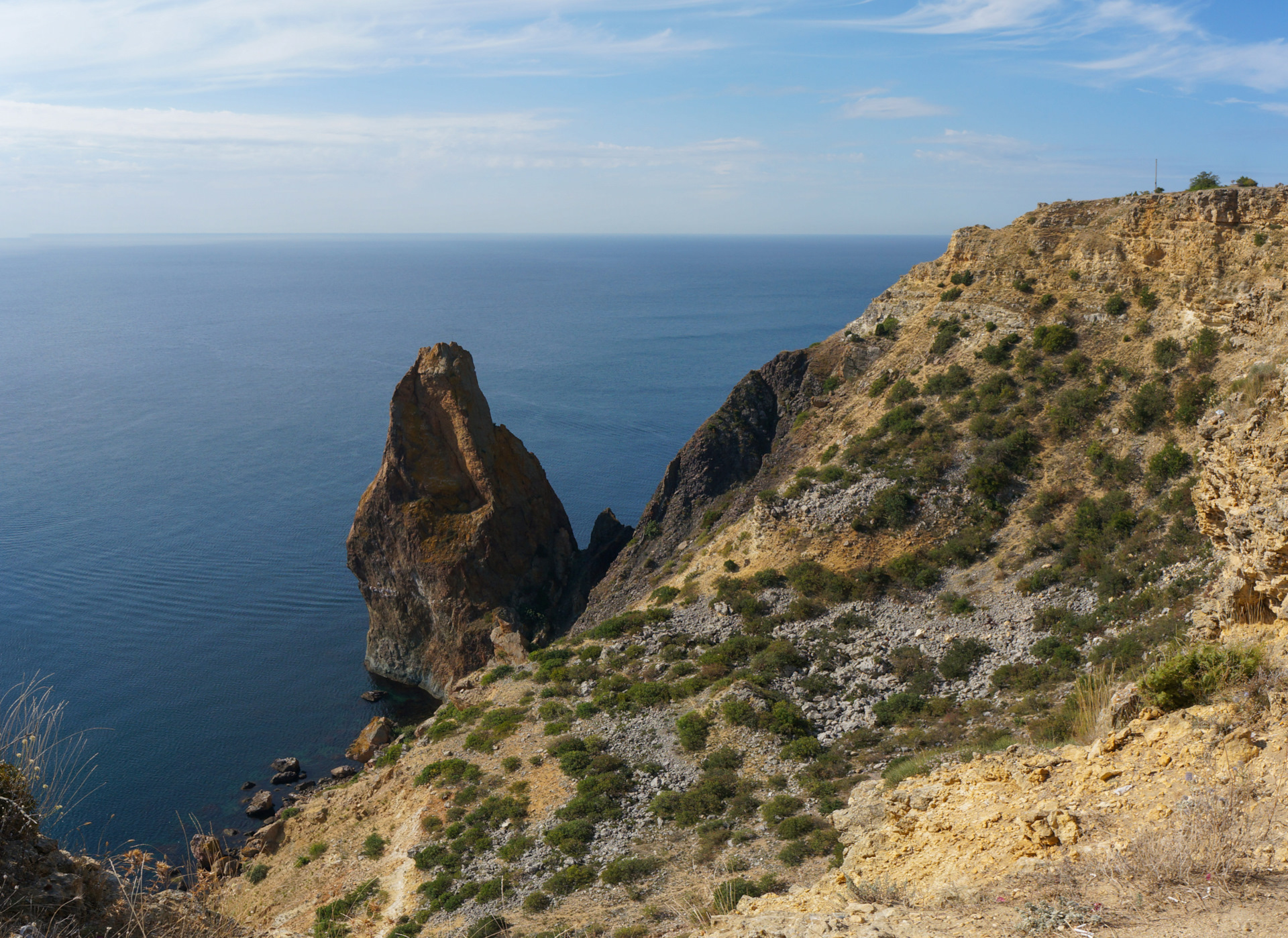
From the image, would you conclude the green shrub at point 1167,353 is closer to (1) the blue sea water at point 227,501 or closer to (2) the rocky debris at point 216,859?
(1) the blue sea water at point 227,501

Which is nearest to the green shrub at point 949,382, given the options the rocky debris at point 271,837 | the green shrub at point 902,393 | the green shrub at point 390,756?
the green shrub at point 902,393

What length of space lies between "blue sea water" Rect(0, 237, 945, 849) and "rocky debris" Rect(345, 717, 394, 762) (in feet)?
6.06

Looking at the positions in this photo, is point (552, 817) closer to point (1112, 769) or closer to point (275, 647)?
point (1112, 769)

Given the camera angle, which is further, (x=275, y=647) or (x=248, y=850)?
(x=275, y=647)

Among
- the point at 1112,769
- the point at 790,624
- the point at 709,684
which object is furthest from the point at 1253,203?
the point at 1112,769

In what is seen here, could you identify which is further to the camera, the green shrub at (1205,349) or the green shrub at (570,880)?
the green shrub at (1205,349)

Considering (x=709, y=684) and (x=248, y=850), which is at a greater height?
(x=709, y=684)

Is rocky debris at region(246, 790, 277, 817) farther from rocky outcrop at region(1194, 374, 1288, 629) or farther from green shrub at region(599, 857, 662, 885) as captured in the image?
rocky outcrop at region(1194, 374, 1288, 629)

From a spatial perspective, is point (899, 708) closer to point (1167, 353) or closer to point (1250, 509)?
point (1250, 509)

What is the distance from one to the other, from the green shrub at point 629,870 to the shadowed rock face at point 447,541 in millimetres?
29758

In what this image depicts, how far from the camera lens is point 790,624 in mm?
33656

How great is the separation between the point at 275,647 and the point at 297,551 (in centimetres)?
1630

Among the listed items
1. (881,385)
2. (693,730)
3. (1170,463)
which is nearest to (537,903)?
(693,730)

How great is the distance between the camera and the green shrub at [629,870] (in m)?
20.3
